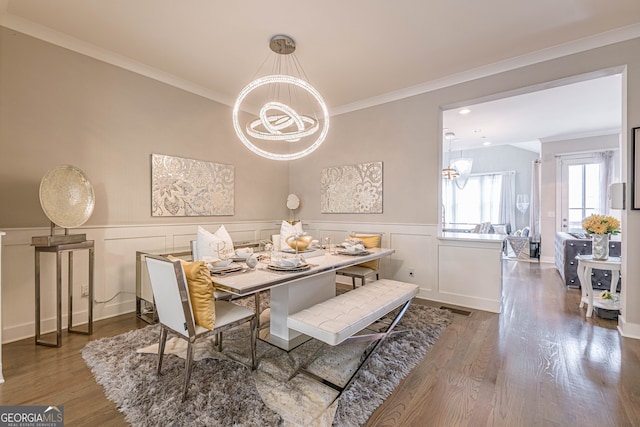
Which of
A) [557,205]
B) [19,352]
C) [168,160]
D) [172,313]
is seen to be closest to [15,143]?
[168,160]

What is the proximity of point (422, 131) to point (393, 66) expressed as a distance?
0.98 m

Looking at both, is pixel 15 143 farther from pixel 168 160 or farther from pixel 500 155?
pixel 500 155

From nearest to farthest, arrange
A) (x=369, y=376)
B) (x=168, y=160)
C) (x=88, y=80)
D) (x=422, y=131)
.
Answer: (x=369, y=376) → (x=88, y=80) → (x=168, y=160) → (x=422, y=131)

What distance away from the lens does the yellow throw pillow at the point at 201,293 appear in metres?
1.88

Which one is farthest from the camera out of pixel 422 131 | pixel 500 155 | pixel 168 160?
pixel 500 155

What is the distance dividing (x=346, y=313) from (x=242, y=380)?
0.88 meters

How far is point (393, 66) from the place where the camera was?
11.5ft

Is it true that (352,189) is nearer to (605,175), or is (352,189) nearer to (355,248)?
(355,248)

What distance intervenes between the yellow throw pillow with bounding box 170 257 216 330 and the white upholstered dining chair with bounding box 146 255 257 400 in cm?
5

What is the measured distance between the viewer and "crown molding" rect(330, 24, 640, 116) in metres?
2.82

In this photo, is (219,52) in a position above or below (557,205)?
above

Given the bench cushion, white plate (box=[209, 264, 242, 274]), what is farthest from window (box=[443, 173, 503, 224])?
white plate (box=[209, 264, 242, 274])

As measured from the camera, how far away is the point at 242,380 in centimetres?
206

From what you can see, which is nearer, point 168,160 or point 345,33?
point 345,33
